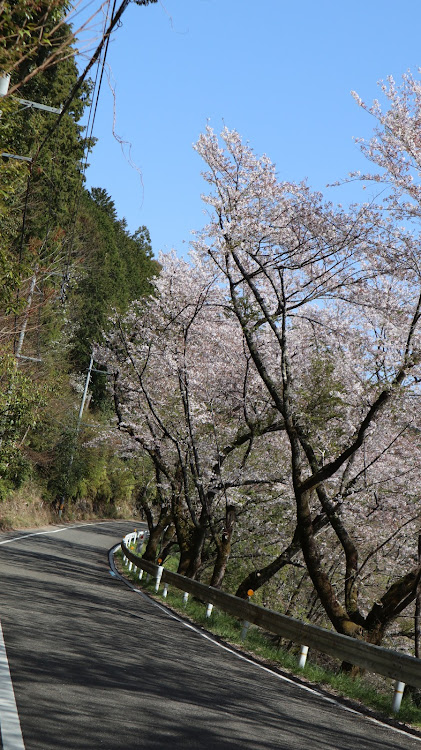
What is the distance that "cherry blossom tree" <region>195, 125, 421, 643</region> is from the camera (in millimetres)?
14430

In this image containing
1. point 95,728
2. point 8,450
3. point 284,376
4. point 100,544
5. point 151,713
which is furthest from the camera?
point 100,544

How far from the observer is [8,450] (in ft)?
83.3

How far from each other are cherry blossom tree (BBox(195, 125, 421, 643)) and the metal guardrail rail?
156cm

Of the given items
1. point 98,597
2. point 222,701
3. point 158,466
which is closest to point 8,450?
point 158,466

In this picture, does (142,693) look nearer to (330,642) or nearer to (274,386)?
(330,642)

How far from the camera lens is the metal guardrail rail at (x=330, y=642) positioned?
9.32 meters

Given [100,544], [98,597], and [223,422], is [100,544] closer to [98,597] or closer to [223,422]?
[223,422]

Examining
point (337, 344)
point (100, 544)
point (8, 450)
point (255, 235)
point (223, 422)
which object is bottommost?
point (100, 544)

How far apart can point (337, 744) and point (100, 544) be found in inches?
1270

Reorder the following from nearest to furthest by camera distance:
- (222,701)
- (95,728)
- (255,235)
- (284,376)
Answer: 1. (95,728)
2. (222,701)
3. (284,376)
4. (255,235)

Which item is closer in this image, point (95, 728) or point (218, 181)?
point (95, 728)

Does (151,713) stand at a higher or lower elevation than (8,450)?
lower

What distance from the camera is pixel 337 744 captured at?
668cm

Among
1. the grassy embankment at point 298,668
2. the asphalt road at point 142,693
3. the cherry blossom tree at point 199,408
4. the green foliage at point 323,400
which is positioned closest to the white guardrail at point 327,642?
the grassy embankment at point 298,668
